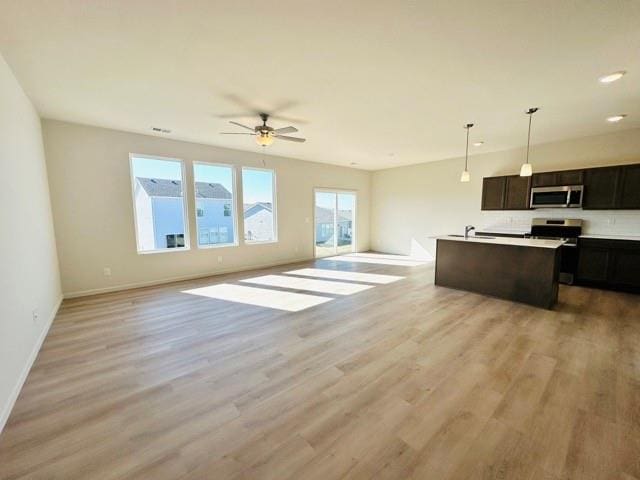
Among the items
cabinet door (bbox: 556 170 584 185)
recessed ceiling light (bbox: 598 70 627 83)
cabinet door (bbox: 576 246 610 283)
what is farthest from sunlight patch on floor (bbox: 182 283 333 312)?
cabinet door (bbox: 556 170 584 185)

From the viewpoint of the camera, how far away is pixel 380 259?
754 centimetres

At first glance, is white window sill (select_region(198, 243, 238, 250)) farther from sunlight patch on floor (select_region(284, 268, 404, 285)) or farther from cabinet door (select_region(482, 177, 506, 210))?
cabinet door (select_region(482, 177, 506, 210))

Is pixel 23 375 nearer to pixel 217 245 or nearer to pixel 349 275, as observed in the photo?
pixel 217 245

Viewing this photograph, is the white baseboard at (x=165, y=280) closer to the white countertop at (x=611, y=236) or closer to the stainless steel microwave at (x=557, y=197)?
the stainless steel microwave at (x=557, y=197)

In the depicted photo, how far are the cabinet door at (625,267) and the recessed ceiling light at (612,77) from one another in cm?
295

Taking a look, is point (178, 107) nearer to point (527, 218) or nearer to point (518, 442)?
point (518, 442)

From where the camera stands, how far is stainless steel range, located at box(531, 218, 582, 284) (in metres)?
4.78

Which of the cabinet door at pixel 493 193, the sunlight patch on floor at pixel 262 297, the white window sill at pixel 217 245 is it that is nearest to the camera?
the sunlight patch on floor at pixel 262 297

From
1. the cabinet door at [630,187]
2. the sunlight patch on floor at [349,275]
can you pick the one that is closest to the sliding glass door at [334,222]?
the sunlight patch on floor at [349,275]

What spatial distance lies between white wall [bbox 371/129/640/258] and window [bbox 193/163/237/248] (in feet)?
15.8

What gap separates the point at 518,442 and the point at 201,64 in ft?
12.4

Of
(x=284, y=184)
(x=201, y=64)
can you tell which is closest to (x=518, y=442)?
(x=201, y=64)

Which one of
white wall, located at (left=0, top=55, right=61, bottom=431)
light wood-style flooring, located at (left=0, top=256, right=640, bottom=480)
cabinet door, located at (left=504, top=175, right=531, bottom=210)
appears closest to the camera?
light wood-style flooring, located at (left=0, top=256, right=640, bottom=480)

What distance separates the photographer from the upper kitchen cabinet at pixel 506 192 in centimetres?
550
